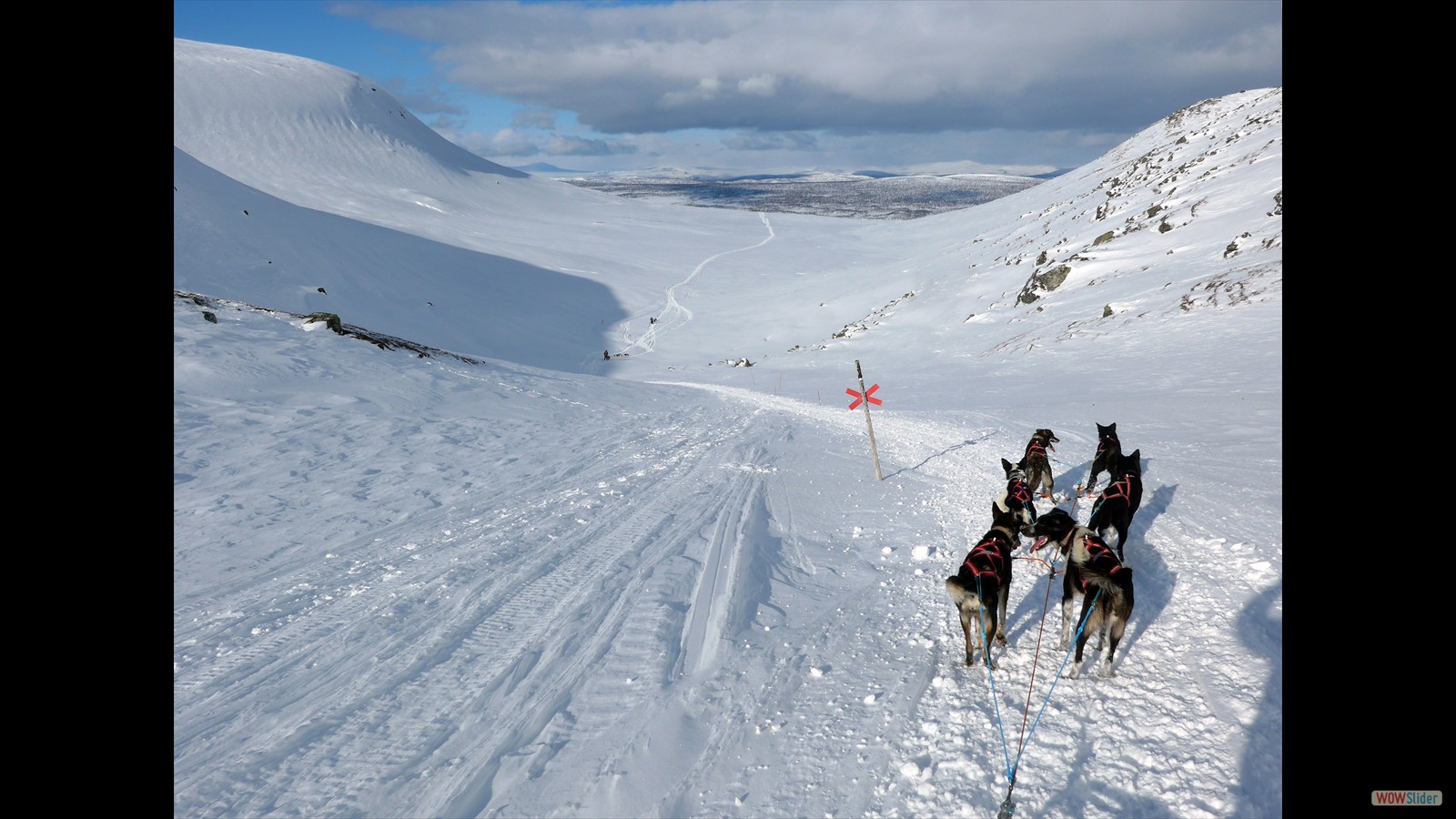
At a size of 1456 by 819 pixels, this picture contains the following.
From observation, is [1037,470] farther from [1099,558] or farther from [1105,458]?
[1099,558]

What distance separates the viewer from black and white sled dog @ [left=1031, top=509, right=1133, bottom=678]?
410 cm

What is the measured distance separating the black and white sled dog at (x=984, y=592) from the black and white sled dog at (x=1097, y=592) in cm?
41

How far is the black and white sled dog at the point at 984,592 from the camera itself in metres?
4.32

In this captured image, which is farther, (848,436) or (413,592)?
(848,436)

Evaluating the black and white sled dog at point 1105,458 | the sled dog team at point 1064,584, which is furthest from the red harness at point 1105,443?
the sled dog team at point 1064,584

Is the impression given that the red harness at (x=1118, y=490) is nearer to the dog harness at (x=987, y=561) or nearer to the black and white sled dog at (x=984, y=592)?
the black and white sled dog at (x=984, y=592)

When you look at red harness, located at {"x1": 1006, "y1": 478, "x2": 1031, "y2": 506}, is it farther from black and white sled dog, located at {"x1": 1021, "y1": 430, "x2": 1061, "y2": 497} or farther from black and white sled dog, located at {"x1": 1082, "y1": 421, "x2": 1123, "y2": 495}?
black and white sled dog, located at {"x1": 1021, "y1": 430, "x2": 1061, "y2": 497}

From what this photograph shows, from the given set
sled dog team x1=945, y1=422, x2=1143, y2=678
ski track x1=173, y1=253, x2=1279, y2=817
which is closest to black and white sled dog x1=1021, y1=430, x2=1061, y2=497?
ski track x1=173, y1=253, x2=1279, y2=817

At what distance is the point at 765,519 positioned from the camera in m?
7.93

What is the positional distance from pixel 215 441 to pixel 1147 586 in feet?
34.6

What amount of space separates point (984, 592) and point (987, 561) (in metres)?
0.23

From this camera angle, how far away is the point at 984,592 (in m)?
4.32
